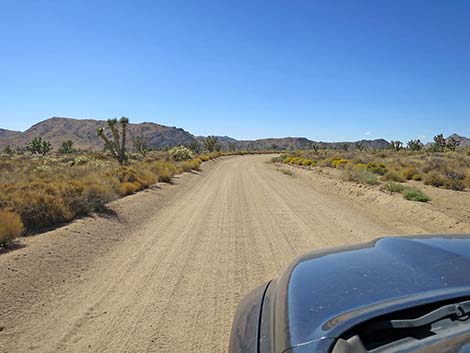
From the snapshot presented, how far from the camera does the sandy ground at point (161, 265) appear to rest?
396cm

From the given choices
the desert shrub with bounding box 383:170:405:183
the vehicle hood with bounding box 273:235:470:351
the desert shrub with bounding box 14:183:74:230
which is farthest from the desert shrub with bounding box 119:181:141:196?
the desert shrub with bounding box 383:170:405:183

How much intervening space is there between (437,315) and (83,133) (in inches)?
7174

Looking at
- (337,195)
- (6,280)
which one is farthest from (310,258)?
(337,195)

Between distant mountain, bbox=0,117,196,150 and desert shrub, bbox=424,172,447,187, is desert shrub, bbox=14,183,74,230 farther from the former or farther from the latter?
distant mountain, bbox=0,117,196,150

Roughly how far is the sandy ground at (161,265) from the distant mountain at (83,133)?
146 meters

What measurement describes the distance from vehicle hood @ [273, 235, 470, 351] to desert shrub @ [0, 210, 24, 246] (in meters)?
6.40

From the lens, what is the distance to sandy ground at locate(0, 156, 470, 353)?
156 inches

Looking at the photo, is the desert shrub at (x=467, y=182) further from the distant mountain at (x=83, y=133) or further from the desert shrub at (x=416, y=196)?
the distant mountain at (x=83, y=133)

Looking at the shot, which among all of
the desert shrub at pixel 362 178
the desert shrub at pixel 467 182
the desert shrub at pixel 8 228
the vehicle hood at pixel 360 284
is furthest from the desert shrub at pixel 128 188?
the desert shrub at pixel 467 182

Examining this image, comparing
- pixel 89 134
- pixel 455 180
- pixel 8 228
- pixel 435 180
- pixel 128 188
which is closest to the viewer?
pixel 8 228

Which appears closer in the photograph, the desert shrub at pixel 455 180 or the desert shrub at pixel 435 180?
the desert shrub at pixel 455 180

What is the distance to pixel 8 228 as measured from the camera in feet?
22.4

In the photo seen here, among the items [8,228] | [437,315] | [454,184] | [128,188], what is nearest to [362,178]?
[454,184]

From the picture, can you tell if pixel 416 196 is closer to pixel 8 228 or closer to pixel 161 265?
pixel 161 265
